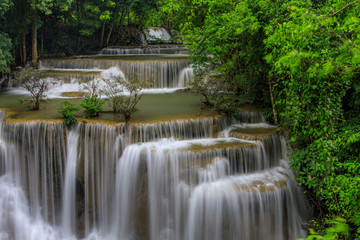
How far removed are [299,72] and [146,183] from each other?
4.46m

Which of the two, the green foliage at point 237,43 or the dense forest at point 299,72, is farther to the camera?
the green foliage at point 237,43

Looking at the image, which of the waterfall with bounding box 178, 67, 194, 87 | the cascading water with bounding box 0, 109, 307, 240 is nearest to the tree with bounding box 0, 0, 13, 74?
the cascading water with bounding box 0, 109, 307, 240

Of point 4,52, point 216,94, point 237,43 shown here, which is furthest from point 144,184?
point 4,52

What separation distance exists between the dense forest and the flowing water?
944 millimetres

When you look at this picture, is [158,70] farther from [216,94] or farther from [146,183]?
[146,183]

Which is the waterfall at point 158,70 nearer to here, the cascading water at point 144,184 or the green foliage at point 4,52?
the green foliage at point 4,52

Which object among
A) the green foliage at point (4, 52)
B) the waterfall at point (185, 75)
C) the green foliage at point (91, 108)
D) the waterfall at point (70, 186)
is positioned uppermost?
the green foliage at point (4, 52)

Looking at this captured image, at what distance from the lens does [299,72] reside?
21.7ft

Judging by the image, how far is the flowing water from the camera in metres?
7.85

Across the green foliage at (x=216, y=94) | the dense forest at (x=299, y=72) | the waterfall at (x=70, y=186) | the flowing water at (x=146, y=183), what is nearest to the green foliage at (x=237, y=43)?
the dense forest at (x=299, y=72)

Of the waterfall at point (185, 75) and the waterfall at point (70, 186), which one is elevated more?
the waterfall at point (185, 75)

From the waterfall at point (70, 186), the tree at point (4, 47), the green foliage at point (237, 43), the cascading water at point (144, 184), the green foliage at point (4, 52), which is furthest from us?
the green foliage at point (4, 52)

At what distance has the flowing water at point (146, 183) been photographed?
25.8 ft

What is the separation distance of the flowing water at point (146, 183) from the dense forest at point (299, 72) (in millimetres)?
944
